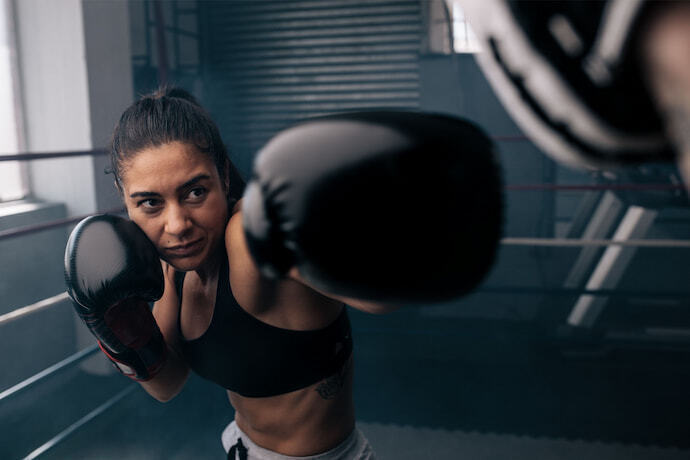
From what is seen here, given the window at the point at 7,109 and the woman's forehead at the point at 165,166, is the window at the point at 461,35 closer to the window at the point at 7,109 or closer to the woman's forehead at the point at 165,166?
the window at the point at 7,109

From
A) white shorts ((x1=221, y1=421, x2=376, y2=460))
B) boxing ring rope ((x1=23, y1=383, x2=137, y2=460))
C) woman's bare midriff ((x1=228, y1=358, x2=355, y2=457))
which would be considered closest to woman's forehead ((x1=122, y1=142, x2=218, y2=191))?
woman's bare midriff ((x1=228, y1=358, x2=355, y2=457))

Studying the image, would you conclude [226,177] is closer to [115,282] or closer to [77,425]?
[115,282]

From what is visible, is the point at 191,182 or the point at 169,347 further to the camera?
the point at 169,347

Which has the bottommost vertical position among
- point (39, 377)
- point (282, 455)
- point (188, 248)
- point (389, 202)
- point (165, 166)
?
point (39, 377)

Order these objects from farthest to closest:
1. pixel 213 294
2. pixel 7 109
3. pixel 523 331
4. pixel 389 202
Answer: pixel 523 331 → pixel 7 109 → pixel 213 294 → pixel 389 202

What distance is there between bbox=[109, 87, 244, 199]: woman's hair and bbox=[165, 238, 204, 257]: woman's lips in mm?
135

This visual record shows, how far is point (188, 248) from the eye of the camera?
769 millimetres

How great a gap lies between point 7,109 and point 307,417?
6.52ft

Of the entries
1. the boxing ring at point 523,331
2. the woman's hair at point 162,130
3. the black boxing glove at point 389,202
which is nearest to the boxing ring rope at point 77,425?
the boxing ring at point 523,331

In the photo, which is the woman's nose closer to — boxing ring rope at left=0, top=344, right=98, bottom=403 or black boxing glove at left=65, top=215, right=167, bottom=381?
black boxing glove at left=65, top=215, right=167, bottom=381

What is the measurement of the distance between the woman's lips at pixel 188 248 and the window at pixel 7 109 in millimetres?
1762

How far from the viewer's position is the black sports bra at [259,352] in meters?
0.81

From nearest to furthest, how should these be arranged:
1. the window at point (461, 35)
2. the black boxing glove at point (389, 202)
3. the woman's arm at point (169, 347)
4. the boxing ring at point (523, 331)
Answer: the black boxing glove at point (389, 202)
the woman's arm at point (169, 347)
the boxing ring at point (523, 331)
the window at point (461, 35)

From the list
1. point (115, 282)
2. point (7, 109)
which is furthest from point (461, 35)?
point (115, 282)
